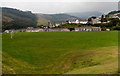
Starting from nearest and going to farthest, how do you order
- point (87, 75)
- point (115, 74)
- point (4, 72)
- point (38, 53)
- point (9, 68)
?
1. point (115, 74)
2. point (87, 75)
3. point (4, 72)
4. point (9, 68)
5. point (38, 53)

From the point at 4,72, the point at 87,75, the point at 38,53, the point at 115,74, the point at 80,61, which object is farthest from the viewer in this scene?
the point at 38,53

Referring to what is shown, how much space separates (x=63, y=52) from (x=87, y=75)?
74.0 feet

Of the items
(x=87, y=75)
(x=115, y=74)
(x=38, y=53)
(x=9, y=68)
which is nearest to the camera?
(x=115, y=74)

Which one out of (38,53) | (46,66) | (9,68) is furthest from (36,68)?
(38,53)

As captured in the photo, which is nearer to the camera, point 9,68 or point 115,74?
point 115,74

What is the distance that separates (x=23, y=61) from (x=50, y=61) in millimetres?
4924

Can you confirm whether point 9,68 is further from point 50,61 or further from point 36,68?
point 50,61

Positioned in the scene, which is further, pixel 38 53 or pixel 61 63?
pixel 38 53

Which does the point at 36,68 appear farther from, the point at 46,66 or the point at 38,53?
the point at 38,53

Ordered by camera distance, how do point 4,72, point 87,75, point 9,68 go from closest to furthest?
point 87,75 < point 4,72 < point 9,68

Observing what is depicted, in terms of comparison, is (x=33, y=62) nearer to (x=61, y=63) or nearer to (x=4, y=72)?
(x=61, y=63)

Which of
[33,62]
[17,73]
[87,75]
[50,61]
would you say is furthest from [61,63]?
[87,75]

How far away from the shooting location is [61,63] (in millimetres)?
38250

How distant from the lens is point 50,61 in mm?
40156
